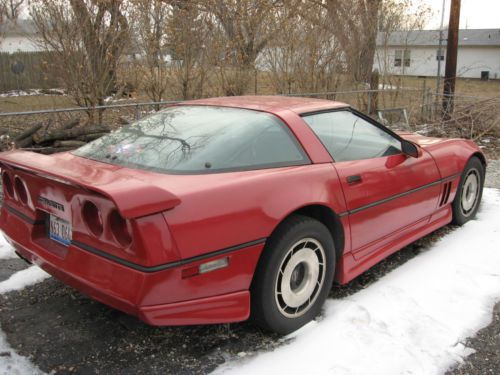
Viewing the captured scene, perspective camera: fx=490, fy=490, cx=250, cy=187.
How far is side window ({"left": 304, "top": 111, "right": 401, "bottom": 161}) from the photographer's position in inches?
137

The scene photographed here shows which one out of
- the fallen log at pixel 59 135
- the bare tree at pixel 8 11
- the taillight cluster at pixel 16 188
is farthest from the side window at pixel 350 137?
the bare tree at pixel 8 11

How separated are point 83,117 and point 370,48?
25.6 feet

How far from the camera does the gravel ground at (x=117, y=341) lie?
2701 millimetres

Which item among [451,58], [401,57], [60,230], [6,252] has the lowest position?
[6,252]

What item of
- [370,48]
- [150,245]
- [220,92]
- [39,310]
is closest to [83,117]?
[220,92]

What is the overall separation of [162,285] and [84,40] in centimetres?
733

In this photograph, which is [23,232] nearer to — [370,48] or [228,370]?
[228,370]

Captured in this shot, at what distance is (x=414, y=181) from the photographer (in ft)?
12.9

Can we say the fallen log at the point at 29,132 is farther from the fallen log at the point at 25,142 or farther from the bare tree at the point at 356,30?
the bare tree at the point at 356,30

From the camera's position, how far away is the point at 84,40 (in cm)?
854

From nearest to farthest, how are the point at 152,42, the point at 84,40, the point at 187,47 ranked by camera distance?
1. the point at 84,40
2. the point at 152,42
3. the point at 187,47

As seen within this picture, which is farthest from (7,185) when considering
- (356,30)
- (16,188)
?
(356,30)

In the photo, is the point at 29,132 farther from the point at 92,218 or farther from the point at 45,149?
the point at 92,218

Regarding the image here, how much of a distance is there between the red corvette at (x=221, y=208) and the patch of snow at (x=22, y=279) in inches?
22.2
